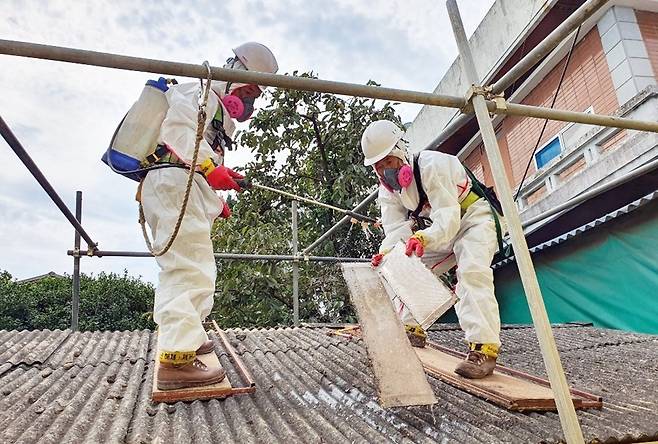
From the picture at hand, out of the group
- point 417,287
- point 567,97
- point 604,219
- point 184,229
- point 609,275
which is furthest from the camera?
point 567,97

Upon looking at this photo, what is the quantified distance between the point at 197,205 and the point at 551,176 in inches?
255

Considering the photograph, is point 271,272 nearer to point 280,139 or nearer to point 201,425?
point 280,139

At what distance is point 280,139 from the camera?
9.71 meters

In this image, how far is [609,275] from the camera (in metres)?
5.79

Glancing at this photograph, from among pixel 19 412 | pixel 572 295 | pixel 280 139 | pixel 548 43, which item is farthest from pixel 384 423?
pixel 280 139

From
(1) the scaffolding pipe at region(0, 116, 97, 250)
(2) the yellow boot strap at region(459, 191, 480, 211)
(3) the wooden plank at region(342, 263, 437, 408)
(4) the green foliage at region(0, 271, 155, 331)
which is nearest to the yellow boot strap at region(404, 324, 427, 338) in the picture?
(3) the wooden plank at region(342, 263, 437, 408)

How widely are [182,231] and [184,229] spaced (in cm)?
2

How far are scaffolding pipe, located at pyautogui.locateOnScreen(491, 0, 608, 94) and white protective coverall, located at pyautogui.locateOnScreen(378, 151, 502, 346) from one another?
0.86m

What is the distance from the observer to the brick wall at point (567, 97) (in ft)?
22.0

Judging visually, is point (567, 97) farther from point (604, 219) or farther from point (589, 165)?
point (604, 219)

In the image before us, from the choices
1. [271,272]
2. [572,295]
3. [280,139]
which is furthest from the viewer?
[280,139]

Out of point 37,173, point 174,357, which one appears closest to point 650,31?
point 174,357

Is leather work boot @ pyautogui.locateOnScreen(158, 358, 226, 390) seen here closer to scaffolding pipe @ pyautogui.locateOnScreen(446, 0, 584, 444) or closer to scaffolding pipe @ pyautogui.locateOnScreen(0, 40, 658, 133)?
scaffolding pipe @ pyautogui.locateOnScreen(0, 40, 658, 133)

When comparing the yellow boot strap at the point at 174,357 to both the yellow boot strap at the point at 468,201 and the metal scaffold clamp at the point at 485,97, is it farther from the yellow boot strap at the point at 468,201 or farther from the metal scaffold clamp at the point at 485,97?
the yellow boot strap at the point at 468,201
